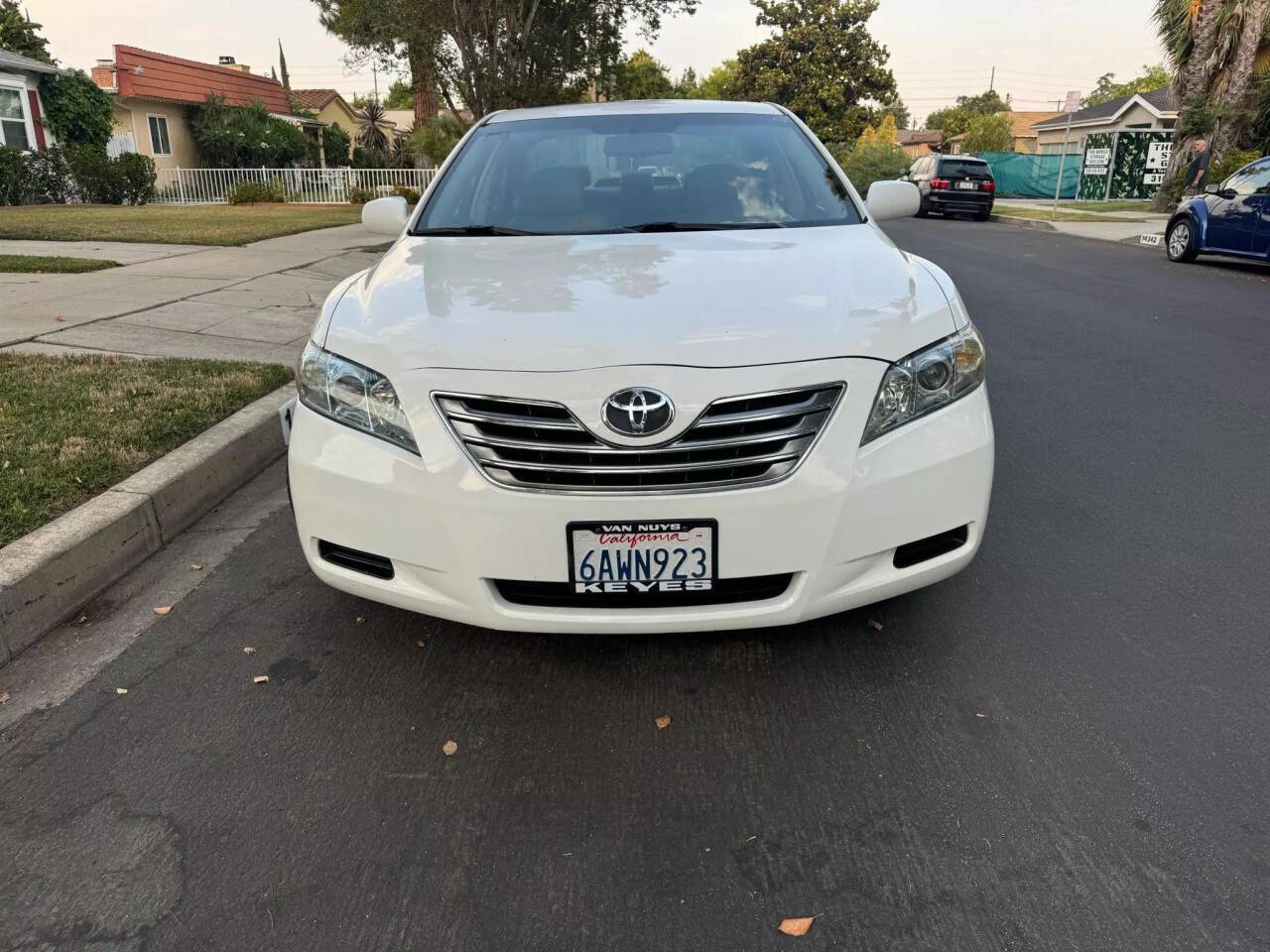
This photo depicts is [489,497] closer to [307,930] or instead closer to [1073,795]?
[307,930]

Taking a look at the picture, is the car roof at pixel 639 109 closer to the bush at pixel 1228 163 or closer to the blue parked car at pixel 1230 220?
the blue parked car at pixel 1230 220

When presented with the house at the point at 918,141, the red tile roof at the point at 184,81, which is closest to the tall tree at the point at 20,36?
the red tile roof at the point at 184,81

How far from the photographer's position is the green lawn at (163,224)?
42.9ft

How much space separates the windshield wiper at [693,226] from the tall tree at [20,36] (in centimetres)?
3527

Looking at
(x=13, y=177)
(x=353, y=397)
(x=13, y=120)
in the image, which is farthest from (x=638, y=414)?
(x=13, y=120)

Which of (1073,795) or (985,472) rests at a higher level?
(985,472)

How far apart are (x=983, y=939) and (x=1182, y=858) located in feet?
1.77

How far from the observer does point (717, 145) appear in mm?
4125

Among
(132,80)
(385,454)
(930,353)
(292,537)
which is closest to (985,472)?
(930,353)

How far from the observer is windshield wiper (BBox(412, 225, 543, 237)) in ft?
12.1

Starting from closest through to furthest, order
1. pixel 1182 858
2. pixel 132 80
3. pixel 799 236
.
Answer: pixel 1182 858 → pixel 799 236 → pixel 132 80

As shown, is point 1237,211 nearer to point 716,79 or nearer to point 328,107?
point 328,107

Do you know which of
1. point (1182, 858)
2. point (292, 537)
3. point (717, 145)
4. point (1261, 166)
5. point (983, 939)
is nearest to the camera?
point (983, 939)

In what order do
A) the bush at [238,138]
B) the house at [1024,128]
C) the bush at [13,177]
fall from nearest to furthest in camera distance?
the bush at [13,177], the bush at [238,138], the house at [1024,128]
